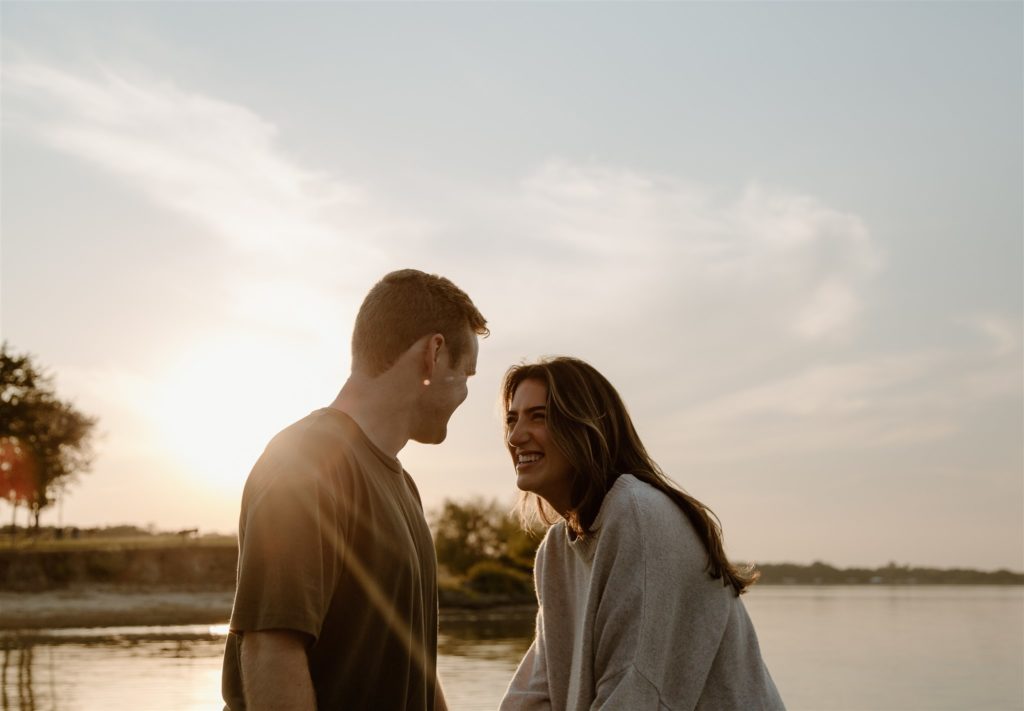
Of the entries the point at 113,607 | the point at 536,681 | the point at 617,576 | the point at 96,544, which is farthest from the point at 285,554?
the point at 96,544

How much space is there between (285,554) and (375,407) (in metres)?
0.56

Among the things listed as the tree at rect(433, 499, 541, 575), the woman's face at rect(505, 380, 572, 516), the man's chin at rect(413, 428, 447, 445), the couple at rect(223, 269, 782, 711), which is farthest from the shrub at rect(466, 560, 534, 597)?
the man's chin at rect(413, 428, 447, 445)

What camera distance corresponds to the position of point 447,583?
179 feet

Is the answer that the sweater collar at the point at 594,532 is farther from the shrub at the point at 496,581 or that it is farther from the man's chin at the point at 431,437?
the shrub at the point at 496,581

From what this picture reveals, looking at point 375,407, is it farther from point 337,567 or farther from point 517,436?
point 517,436

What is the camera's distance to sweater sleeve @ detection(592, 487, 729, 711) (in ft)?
10.7

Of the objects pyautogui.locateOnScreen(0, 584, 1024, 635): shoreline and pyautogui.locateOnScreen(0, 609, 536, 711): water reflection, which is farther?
pyautogui.locateOnScreen(0, 584, 1024, 635): shoreline

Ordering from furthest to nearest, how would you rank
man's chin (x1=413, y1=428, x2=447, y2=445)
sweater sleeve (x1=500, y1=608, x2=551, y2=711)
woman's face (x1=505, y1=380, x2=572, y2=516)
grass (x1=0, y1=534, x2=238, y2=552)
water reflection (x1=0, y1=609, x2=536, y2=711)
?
grass (x1=0, y1=534, x2=238, y2=552), water reflection (x1=0, y1=609, x2=536, y2=711), sweater sleeve (x1=500, y1=608, x2=551, y2=711), woman's face (x1=505, y1=380, x2=572, y2=516), man's chin (x1=413, y1=428, x2=447, y2=445)

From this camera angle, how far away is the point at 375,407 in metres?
2.91

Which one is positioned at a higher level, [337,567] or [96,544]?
[96,544]

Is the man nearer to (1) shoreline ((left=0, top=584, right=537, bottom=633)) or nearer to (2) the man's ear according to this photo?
(2) the man's ear

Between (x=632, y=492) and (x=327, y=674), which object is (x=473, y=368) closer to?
(x=632, y=492)

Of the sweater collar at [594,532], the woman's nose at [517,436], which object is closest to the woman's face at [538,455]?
the woman's nose at [517,436]

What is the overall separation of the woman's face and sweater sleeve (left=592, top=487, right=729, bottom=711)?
0.94 ft
